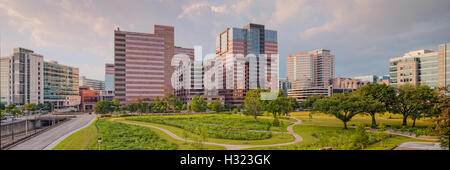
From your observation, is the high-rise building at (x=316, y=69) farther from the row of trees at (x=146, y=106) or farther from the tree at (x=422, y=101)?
the tree at (x=422, y=101)

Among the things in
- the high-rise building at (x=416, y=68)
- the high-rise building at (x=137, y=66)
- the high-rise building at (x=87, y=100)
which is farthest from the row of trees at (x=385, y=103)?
the high-rise building at (x=87, y=100)

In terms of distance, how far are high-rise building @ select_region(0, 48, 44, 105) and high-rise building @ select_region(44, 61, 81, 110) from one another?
36.8 m

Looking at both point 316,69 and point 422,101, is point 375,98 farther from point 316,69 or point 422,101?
point 316,69

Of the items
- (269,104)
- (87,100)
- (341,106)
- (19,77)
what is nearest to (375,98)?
(341,106)

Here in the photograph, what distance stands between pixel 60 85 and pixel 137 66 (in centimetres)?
3436

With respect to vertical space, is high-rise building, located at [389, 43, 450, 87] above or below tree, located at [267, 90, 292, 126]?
above

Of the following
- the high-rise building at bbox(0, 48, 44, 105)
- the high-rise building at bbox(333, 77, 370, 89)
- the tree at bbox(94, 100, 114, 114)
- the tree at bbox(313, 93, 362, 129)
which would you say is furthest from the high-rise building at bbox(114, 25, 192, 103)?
the high-rise building at bbox(333, 77, 370, 89)

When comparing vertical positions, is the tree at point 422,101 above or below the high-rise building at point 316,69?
below

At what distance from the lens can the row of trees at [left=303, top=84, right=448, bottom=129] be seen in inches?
1422

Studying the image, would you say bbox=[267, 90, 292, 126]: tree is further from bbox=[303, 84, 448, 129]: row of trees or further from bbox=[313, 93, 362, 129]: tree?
bbox=[313, 93, 362, 129]: tree

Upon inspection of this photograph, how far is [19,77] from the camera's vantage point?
31875mm

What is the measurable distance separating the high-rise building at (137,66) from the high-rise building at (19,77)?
66.9 metres

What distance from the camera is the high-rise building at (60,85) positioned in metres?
74.3

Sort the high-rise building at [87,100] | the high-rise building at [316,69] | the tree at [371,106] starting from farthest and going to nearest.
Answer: the high-rise building at [316,69], the high-rise building at [87,100], the tree at [371,106]
